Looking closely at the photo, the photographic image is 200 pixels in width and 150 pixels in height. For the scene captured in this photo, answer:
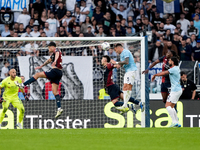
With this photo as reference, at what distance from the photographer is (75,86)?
50.2ft

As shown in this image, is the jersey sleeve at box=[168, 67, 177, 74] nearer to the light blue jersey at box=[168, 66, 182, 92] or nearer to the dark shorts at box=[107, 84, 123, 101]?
the light blue jersey at box=[168, 66, 182, 92]

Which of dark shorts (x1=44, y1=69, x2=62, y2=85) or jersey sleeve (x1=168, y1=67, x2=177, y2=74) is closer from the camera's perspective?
jersey sleeve (x1=168, y1=67, x2=177, y2=74)

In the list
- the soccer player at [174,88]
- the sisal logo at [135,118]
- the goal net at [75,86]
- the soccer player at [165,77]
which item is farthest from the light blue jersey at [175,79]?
the sisal logo at [135,118]

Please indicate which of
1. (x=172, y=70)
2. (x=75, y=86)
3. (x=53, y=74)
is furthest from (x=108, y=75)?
(x=75, y=86)

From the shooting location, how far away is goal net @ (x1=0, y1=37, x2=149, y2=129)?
1424 centimetres

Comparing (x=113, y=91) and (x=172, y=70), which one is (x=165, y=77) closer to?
(x=172, y=70)

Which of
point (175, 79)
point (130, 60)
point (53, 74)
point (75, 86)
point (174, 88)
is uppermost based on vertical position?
point (130, 60)

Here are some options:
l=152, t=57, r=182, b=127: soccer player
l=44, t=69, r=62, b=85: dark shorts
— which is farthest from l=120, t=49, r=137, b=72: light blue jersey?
l=44, t=69, r=62, b=85: dark shorts
